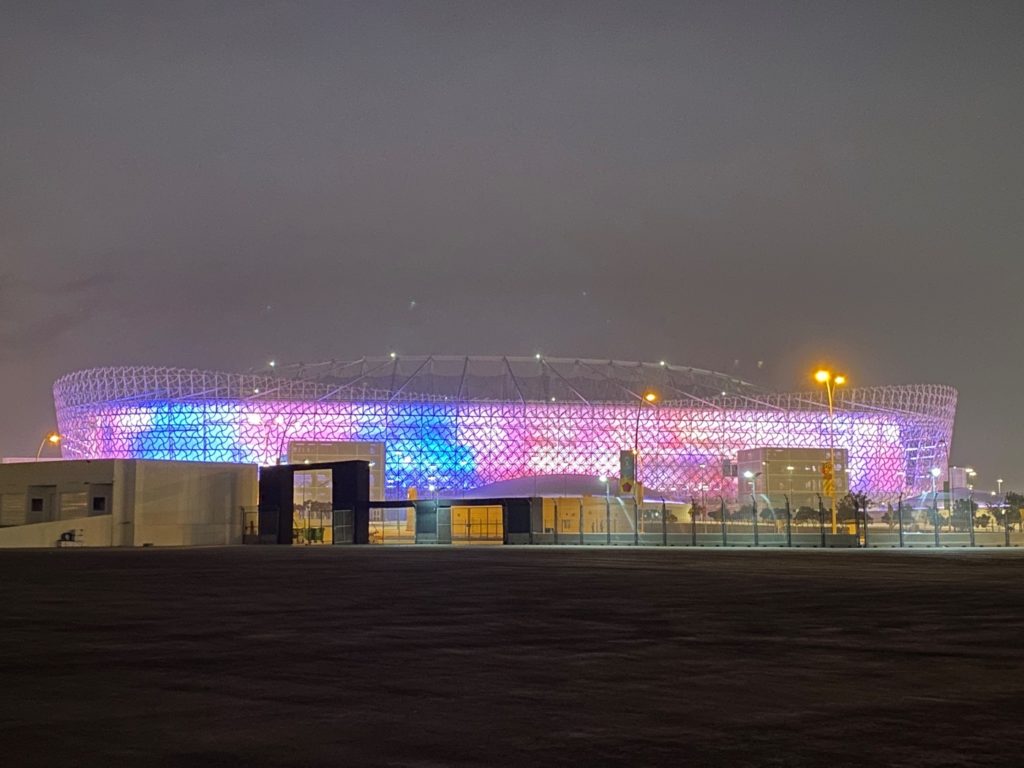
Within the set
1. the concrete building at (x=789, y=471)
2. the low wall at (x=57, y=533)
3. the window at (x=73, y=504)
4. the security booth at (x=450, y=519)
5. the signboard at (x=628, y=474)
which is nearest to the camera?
the signboard at (x=628, y=474)

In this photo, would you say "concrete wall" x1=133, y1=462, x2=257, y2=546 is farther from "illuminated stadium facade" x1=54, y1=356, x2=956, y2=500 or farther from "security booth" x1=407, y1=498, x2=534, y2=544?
"illuminated stadium facade" x1=54, y1=356, x2=956, y2=500

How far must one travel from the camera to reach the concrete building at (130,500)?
57281 mm

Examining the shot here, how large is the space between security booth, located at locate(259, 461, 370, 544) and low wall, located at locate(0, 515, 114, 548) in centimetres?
812

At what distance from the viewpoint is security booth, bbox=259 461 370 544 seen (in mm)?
55188

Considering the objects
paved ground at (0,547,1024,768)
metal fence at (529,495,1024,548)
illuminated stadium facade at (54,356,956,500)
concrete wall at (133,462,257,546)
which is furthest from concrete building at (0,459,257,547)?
illuminated stadium facade at (54,356,956,500)

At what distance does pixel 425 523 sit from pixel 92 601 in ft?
136

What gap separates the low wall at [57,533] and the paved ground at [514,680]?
1655 inches

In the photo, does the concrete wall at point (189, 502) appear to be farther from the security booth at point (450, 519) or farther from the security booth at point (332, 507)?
the security booth at point (450, 519)

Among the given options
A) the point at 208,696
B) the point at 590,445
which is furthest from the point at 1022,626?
the point at 590,445

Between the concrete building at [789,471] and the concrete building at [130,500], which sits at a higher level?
the concrete building at [789,471]

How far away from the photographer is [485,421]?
5305 inches

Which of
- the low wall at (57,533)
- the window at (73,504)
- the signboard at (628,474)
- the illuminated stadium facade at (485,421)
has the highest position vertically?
the illuminated stadium facade at (485,421)

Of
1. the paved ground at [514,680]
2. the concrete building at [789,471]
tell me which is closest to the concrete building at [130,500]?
A: the paved ground at [514,680]

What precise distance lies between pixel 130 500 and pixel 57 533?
415 cm
